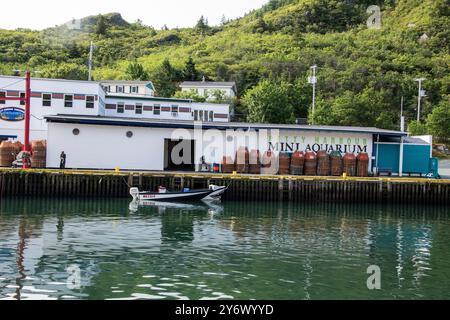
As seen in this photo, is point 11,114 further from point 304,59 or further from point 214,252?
point 304,59

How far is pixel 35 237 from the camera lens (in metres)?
26.6

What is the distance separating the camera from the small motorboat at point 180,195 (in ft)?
133

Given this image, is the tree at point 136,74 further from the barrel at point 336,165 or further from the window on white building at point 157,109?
the barrel at point 336,165

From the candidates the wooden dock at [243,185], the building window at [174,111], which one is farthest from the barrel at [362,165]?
the building window at [174,111]

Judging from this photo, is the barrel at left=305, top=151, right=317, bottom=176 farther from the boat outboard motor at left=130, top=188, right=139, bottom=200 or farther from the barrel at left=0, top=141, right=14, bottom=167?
the barrel at left=0, top=141, right=14, bottom=167

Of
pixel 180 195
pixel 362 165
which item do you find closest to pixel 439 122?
pixel 362 165

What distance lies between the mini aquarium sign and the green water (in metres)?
13.0

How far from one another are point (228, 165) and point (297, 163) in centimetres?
611

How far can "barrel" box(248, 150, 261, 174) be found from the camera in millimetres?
47688

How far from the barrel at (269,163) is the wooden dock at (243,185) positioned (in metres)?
4.16

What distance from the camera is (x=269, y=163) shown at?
48.2 metres

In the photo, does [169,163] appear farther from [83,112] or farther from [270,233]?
[270,233]

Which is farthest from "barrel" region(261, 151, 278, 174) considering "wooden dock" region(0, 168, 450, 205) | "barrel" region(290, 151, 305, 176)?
"wooden dock" region(0, 168, 450, 205)
